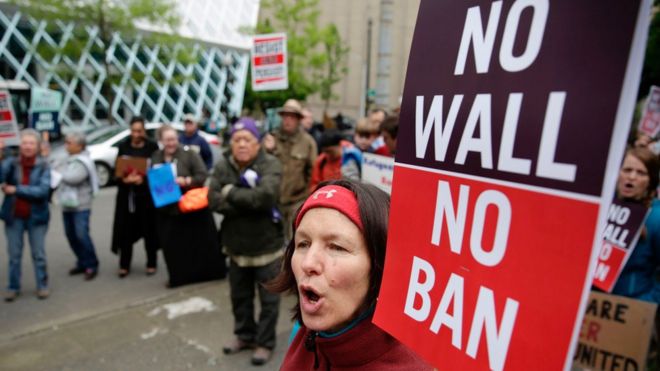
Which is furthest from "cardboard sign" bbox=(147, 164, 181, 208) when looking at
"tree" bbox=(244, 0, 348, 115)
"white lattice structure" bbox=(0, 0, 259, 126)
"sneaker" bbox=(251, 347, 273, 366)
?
Result: "tree" bbox=(244, 0, 348, 115)

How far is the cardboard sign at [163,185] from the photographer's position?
507cm

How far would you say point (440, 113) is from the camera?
43.2 inches

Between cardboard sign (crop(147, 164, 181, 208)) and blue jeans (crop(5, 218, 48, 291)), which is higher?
cardboard sign (crop(147, 164, 181, 208))

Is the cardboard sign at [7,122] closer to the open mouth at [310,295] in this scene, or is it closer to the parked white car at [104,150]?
the open mouth at [310,295]

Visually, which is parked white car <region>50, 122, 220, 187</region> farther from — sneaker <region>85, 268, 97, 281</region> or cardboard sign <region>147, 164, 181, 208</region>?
cardboard sign <region>147, 164, 181, 208</region>

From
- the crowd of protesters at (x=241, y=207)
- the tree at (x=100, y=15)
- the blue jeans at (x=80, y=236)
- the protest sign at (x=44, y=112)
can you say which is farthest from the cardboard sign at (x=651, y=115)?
the tree at (x=100, y=15)

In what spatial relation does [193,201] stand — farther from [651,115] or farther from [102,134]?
[102,134]

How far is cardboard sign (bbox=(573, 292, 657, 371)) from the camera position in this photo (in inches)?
118

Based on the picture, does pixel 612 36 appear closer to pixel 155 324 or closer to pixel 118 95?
pixel 155 324

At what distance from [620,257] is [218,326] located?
3362 mm

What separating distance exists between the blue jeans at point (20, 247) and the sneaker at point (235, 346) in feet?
7.75

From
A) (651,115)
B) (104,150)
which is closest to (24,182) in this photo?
(104,150)

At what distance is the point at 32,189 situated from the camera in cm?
473

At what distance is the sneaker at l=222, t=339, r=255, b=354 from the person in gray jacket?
8.50 ft
